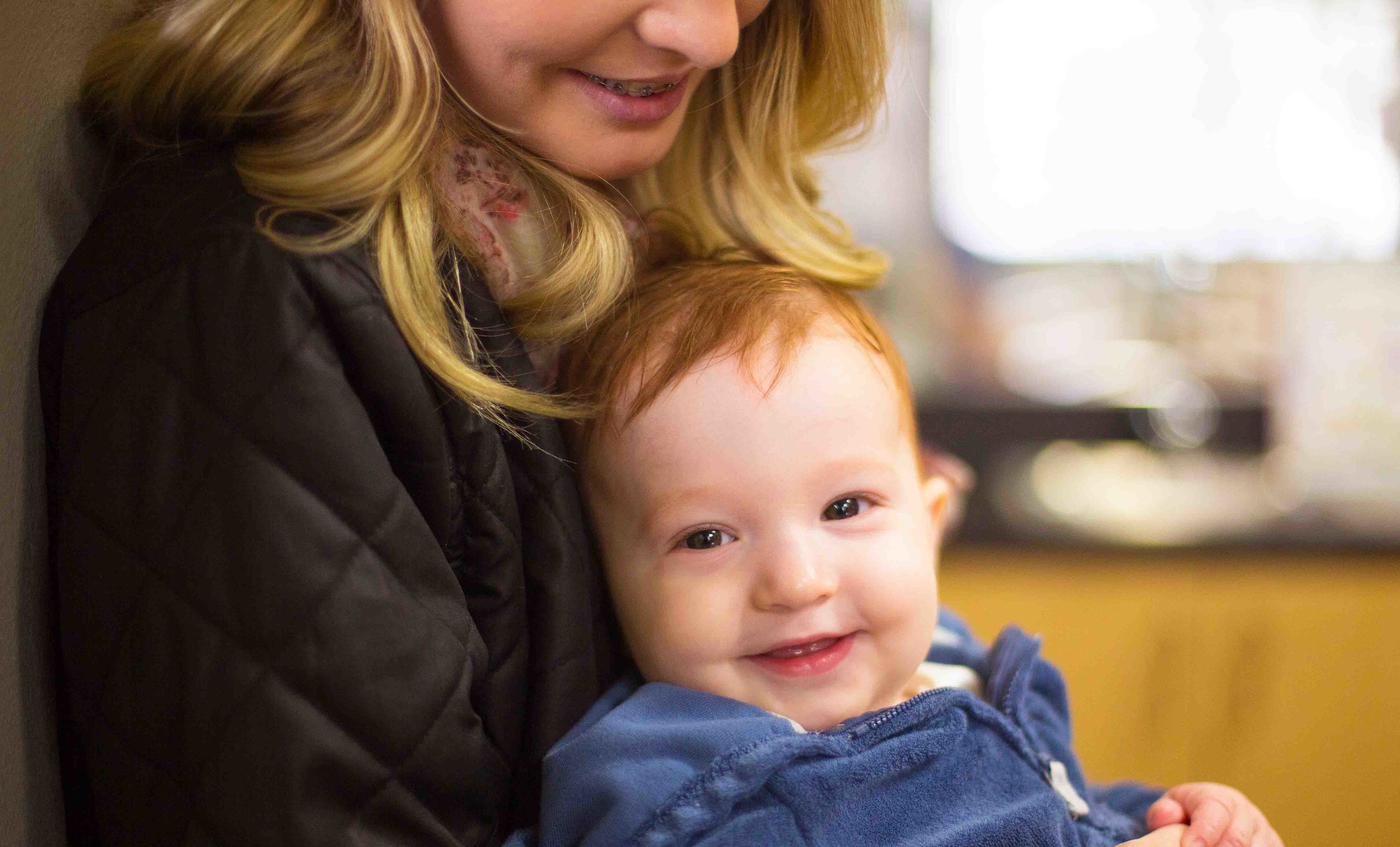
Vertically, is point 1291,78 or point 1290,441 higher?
point 1291,78

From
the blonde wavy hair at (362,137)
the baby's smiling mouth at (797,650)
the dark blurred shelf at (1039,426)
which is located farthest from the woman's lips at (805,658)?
the dark blurred shelf at (1039,426)

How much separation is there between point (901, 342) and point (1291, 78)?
0.92 m

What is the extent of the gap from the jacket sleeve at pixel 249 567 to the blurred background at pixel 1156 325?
1668mm

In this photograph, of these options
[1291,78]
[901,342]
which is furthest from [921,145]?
[1291,78]

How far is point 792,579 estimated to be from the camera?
795 mm

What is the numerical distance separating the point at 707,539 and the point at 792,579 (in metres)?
0.08

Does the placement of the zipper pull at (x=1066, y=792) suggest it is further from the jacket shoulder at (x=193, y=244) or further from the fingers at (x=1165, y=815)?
the jacket shoulder at (x=193, y=244)

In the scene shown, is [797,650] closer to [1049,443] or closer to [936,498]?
[936,498]

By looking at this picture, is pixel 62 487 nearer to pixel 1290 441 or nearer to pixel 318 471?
pixel 318 471

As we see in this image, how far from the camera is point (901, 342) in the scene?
7.82 feet

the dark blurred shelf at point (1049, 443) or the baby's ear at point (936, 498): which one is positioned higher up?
the baby's ear at point (936, 498)

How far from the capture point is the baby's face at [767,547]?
0.82 metres

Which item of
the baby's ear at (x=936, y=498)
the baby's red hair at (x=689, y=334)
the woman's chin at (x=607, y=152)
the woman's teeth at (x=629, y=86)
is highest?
the woman's teeth at (x=629, y=86)

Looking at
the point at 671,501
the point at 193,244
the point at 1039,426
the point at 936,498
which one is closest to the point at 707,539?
the point at 671,501
